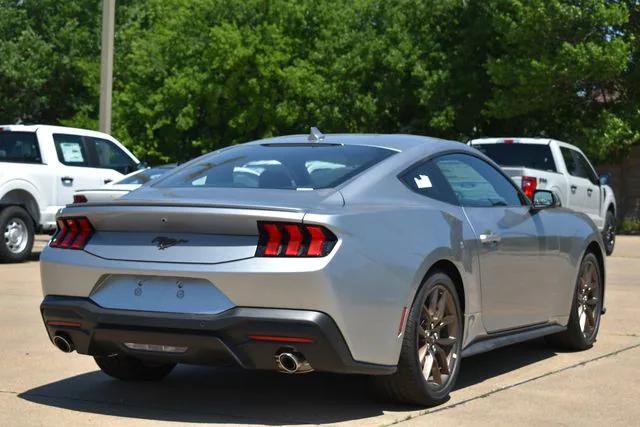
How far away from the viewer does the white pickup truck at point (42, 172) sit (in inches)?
651

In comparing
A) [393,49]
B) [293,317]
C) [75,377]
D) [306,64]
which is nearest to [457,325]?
[293,317]

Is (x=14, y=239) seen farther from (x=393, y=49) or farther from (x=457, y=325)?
(x=393, y=49)

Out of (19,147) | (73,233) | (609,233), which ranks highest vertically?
(73,233)

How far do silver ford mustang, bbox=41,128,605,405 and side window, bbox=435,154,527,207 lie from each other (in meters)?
0.02

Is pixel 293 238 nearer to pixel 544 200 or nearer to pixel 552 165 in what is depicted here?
pixel 544 200

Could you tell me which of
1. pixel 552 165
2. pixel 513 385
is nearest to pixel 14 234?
pixel 552 165

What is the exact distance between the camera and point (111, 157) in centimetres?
1831

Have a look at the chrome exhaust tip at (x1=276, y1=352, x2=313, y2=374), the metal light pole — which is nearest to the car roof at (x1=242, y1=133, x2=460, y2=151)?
the chrome exhaust tip at (x1=276, y1=352, x2=313, y2=374)

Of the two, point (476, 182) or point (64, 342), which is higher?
point (476, 182)

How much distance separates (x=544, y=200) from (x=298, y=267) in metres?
2.91

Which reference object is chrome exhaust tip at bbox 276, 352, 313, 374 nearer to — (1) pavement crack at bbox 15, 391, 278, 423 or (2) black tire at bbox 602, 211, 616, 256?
(1) pavement crack at bbox 15, 391, 278, 423

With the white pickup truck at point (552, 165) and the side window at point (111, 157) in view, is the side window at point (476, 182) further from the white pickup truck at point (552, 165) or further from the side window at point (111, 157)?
the side window at point (111, 157)

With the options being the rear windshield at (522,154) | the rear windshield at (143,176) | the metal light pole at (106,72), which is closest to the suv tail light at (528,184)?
the rear windshield at (522,154)

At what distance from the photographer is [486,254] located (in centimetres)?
724
